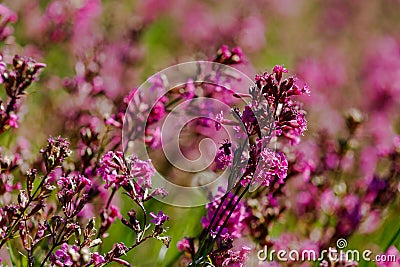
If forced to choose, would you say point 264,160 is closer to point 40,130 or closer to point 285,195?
point 285,195

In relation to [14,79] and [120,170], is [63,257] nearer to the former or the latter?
[120,170]

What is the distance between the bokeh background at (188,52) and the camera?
3871 mm

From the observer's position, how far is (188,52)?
639 cm

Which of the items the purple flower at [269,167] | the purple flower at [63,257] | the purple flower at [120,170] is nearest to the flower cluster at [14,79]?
the purple flower at [120,170]

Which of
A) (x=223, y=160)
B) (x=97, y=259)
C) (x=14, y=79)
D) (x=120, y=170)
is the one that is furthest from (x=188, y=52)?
(x=97, y=259)

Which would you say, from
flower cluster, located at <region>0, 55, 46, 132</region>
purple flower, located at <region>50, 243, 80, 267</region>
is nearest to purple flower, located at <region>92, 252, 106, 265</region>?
purple flower, located at <region>50, 243, 80, 267</region>

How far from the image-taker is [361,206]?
348 centimetres

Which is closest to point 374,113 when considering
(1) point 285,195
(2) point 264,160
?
(1) point 285,195

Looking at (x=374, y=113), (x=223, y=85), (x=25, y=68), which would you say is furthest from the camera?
(x=374, y=113)

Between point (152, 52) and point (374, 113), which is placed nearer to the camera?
point (374, 113)

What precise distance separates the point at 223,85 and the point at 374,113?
3677 millimetres

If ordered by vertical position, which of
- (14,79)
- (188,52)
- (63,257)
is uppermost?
(188,52)

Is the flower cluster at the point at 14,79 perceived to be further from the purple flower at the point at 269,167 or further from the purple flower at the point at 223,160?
the purple flower at the point at 269,167

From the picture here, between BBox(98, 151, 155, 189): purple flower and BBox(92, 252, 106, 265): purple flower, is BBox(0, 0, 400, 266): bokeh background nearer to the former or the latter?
BBox(98, 151, 155, 189): purple flower
